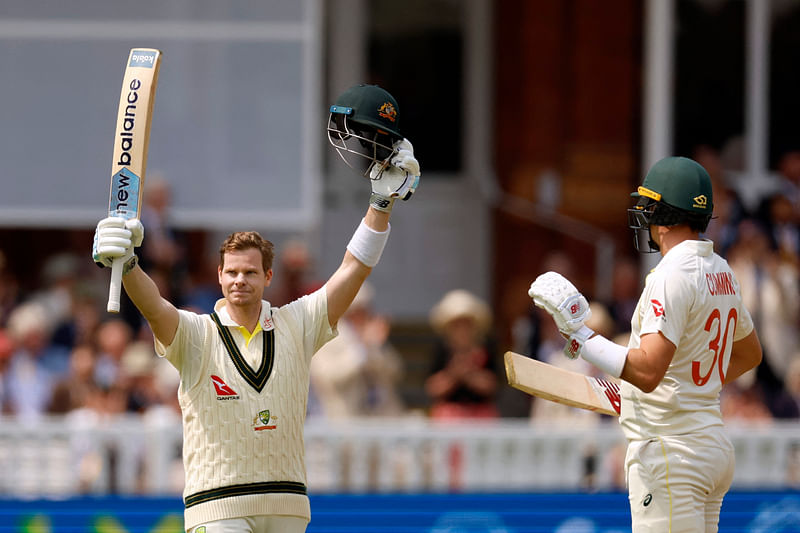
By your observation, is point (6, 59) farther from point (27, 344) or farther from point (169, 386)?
point (169, 386)

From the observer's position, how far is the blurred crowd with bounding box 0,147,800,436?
8.63 m

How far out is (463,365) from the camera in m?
8.66

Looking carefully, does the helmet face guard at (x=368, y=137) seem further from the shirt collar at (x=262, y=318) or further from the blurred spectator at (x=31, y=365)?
the blurred spectator at (x=31, y=365)

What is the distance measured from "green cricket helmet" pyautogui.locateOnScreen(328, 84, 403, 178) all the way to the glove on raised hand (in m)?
0.78

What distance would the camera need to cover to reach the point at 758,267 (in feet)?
31.0

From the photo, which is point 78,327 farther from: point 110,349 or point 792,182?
Answer: point 792,182

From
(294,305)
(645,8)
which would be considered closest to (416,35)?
(645,8)

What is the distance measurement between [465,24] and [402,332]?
3220 millimetres

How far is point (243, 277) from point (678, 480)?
66.6 inches

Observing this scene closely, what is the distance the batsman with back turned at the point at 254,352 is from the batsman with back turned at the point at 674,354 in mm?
797

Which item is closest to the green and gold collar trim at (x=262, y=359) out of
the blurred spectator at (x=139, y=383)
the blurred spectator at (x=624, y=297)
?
the blurred spectator at (x=139, y=383)

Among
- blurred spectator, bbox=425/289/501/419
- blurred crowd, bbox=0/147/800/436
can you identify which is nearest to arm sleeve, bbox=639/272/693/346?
blurred crowd, bbox=0/147/800/436

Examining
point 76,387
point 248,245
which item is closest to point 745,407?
point 76,387

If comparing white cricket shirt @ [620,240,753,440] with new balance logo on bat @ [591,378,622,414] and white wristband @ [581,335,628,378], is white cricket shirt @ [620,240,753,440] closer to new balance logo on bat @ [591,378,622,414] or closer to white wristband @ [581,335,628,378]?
white wristband @ [581,335,628,378]
